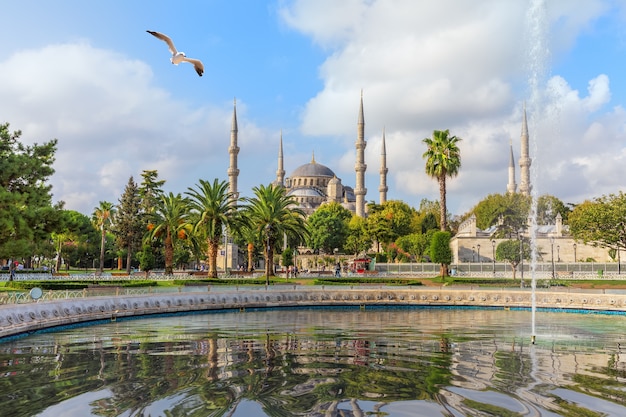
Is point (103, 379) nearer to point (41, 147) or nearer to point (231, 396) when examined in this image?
point (231, 396)

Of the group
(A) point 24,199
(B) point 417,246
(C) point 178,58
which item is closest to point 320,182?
(B) point 417,246

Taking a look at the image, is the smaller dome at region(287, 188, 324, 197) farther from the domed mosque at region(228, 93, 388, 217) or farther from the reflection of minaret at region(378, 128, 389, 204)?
the reflection of minaret at region(378, 128, 389, 204)

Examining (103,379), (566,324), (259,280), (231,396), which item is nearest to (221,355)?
(103,379)

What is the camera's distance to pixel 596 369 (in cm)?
1254

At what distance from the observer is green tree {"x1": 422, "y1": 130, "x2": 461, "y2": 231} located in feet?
153

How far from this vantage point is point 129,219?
6047cm

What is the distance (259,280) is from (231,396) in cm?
3292

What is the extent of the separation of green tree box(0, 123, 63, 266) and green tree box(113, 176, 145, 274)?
107 feet

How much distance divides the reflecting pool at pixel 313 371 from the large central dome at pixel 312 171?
131 meters

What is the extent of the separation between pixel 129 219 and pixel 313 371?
52.8m

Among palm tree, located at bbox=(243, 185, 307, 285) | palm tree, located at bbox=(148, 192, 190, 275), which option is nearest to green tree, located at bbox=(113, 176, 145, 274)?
palm tree, located at bbox=(148, 192, 190, 275)

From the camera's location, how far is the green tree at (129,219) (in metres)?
60.3

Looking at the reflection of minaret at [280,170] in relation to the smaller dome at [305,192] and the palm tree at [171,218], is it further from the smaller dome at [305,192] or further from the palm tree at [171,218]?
the palm tree at [171,218]

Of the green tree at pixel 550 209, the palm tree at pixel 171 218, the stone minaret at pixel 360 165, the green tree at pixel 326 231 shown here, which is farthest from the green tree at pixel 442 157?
the stone minaret at pixel 360 165
